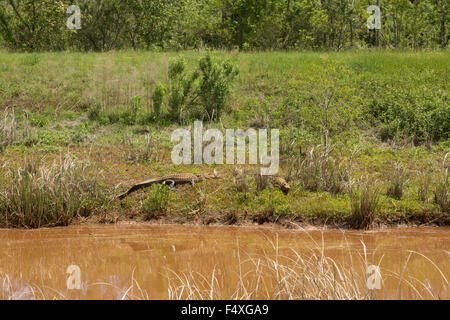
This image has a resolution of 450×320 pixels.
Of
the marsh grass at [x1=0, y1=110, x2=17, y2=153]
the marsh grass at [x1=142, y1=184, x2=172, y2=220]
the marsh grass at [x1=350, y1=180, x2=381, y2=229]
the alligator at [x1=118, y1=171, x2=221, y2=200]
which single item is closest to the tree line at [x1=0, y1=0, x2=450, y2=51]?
the marsh grass at [x1=0, y1=110, x2=17, y2=153]

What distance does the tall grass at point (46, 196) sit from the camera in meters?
8.72

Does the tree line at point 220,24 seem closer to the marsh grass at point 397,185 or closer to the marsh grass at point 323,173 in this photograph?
the marsh grass at point 323,173

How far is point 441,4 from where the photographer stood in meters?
24.4

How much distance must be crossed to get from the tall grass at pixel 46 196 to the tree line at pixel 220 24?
47.6ft

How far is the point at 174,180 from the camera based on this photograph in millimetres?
9977

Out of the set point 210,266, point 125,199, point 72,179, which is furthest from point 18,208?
point 210,266

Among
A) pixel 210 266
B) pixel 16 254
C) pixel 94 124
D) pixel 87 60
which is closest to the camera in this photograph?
pixel 210 266

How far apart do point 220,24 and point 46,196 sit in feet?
60.2

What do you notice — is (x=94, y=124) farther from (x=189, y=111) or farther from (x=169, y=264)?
(x=169, y=264)

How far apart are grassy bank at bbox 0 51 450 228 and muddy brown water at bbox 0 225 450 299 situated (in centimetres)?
42

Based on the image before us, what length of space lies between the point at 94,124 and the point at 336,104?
5888 millimetres

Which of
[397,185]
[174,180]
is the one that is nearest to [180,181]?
[174,180]

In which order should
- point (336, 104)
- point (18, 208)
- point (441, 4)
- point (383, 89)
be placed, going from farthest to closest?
point (441, 4) < point (383, 89) < point (336, 104) < point (18, 208)

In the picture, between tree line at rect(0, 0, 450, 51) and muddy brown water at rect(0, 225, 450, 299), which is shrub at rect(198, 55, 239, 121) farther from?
tree line at rect(0, 0, 450, 51)
